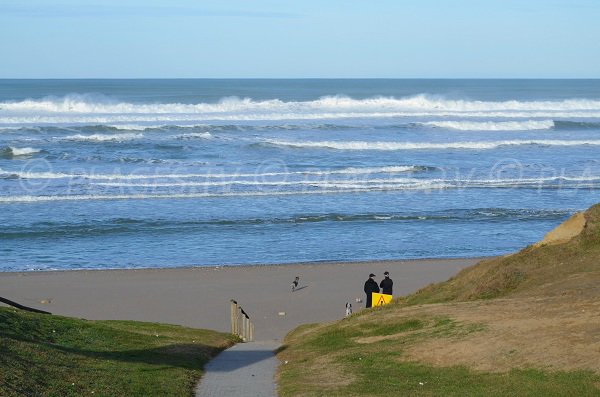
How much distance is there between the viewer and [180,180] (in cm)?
4853

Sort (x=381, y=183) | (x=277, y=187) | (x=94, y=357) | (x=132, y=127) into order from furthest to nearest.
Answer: (x=132, y=127)
(x=381, y=183)
(x=277, y=187)
(x=94, y=357)

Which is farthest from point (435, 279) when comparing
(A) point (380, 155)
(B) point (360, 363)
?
(A) point (380, 155)

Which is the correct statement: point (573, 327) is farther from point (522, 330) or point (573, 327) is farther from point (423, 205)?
point (423, 205)

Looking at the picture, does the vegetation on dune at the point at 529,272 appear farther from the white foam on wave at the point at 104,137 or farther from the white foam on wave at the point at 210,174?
the white foam on wave at the point at 104,137

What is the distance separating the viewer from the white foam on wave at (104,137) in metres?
66.1

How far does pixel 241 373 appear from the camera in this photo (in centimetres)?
1550

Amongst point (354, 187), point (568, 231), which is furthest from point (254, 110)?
point (568, 231)

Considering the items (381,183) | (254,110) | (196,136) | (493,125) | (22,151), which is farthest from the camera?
(254,110)

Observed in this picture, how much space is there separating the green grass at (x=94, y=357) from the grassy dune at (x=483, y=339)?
1720 millimetres

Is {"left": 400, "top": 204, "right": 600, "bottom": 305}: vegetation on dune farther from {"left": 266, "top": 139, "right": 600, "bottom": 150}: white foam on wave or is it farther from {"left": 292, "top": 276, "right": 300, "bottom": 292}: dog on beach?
{"left": 266, "top": 139, "right": 600, "bottom": 150}: white foam on wave

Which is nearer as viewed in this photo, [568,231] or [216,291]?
[568,231]

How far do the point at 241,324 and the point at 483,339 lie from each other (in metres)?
9.22

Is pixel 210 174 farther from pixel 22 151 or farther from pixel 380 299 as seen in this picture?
pixel 380 299

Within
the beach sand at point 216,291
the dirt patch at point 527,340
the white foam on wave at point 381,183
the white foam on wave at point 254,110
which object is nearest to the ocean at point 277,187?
the white foam on wave at point 381,183
